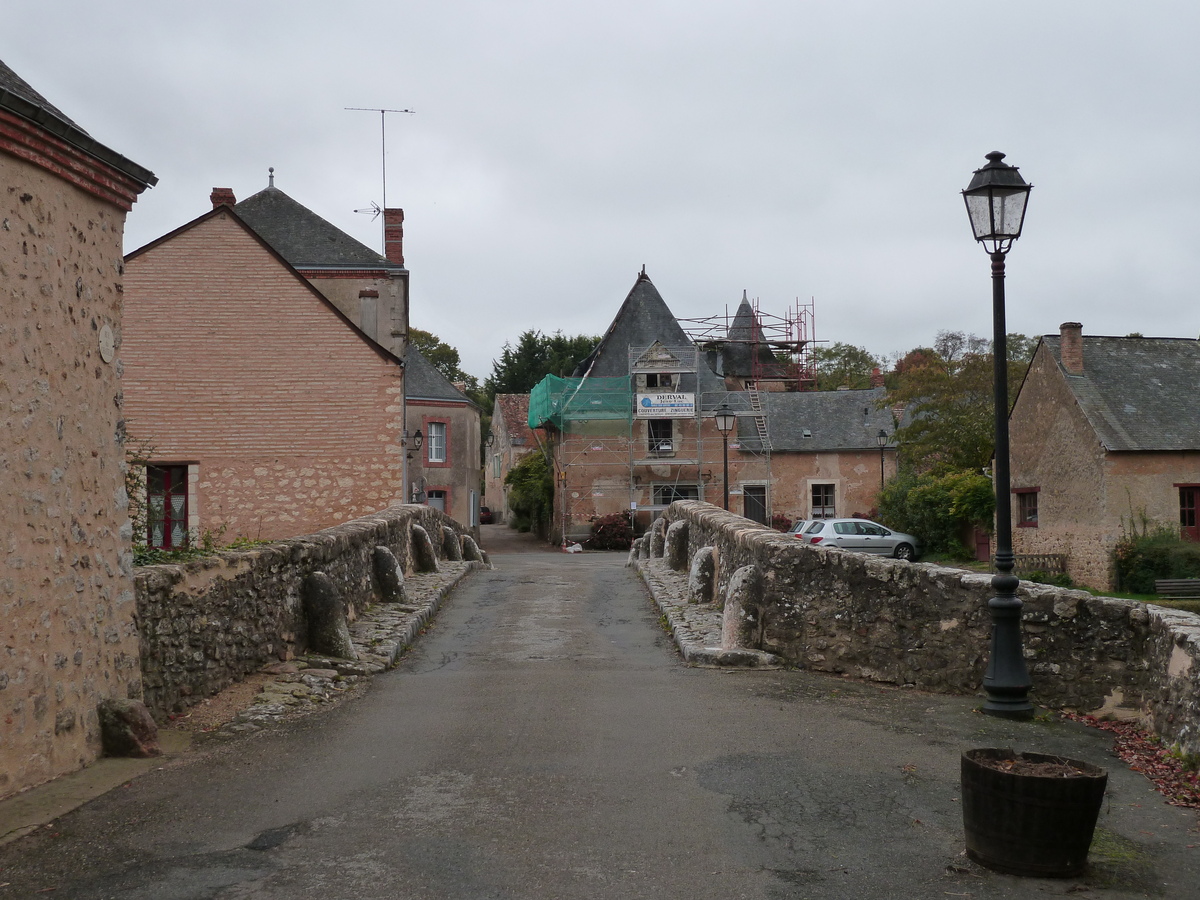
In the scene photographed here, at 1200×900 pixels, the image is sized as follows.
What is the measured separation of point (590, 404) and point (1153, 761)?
33817 mm

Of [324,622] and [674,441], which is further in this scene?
[674,441]

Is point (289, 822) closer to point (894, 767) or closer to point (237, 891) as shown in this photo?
point (237, 891)

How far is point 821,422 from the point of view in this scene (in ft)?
137

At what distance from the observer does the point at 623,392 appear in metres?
39.6

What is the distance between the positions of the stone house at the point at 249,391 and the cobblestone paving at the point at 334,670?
7219 millimetres

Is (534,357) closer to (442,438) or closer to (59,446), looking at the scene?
(442,438)

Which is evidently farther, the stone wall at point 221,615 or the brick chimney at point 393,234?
the brick chimney at point 393,234

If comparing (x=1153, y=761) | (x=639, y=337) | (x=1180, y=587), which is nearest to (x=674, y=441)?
(x=639, y=337)

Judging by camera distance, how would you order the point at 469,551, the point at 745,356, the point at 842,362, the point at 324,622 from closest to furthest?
the point at 324,622 < the point at 469,551 < the point at 745,356 < the point at 842,362

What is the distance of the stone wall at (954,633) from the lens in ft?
20.9

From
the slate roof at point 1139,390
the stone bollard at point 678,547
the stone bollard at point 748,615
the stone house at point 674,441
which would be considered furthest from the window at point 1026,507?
the stone bollard at point 748,615

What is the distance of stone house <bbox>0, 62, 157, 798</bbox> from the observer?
5211 millimetres

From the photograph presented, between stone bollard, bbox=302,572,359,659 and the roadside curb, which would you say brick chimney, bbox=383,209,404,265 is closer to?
the roadside curb

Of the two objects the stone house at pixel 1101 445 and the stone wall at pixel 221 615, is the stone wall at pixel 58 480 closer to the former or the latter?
the stone wall at pixel 221 615
